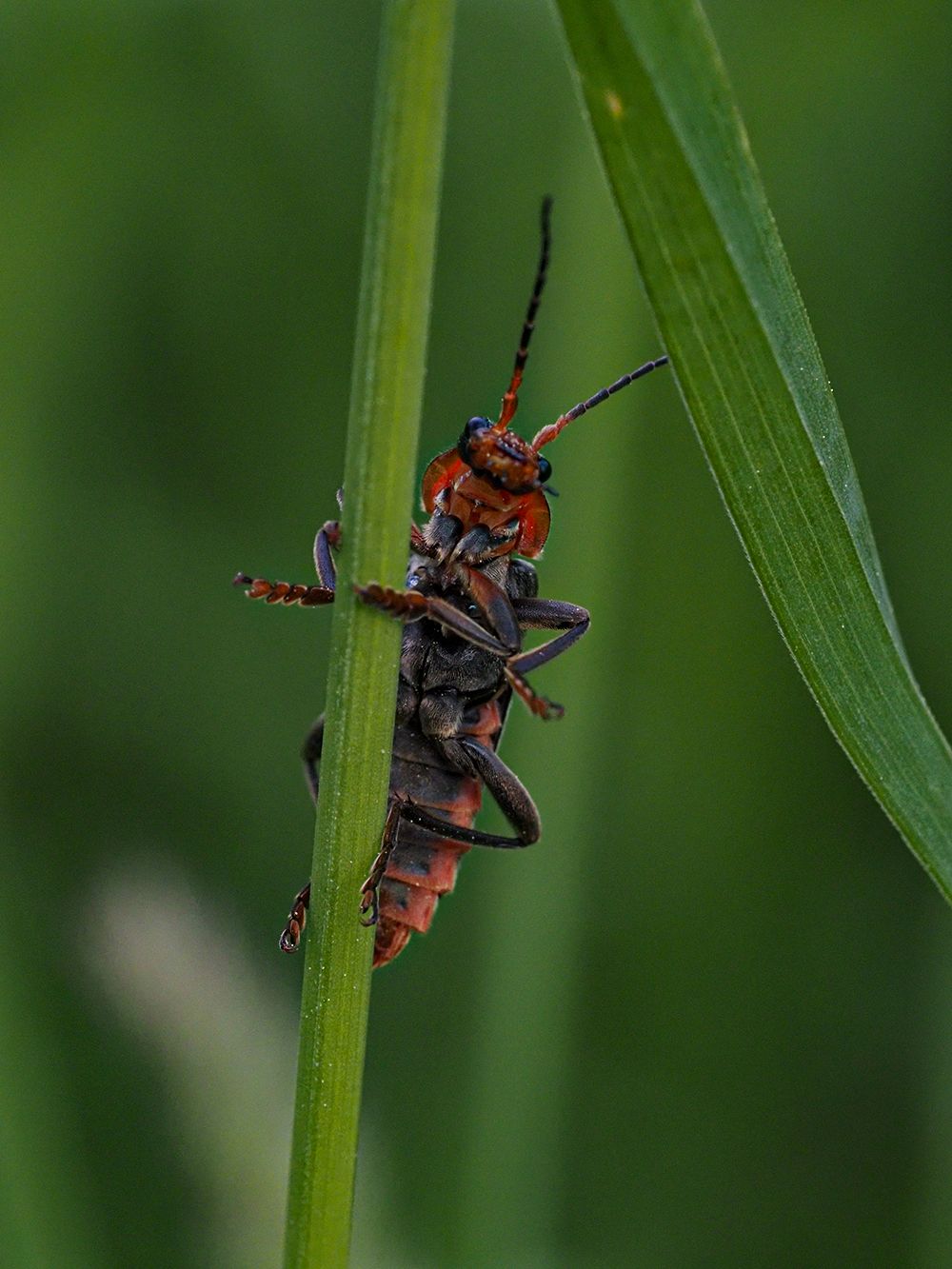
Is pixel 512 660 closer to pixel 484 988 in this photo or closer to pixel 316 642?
pixel 484 988

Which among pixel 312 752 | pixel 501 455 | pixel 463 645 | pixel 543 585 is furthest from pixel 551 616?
pixel 312 752

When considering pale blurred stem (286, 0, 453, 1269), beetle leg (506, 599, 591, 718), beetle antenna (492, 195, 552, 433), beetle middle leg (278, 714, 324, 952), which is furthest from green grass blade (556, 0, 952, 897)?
beetle leg (506, 599, 591, 718)

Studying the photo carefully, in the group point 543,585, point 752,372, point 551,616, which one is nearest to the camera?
point 752,372

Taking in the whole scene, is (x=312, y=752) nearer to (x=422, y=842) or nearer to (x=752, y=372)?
(x=422, y=842)

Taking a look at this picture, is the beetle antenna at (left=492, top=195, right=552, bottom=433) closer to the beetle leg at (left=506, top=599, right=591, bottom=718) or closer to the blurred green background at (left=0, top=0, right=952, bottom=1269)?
the beetle leg at (left=506, top=599, right=591, bottom=718)

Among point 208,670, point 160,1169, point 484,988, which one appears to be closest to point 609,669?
point 484,988

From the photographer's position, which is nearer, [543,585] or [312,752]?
[312,752]

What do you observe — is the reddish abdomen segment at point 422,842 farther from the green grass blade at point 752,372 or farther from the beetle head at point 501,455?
the green grass blade at point 752,372
